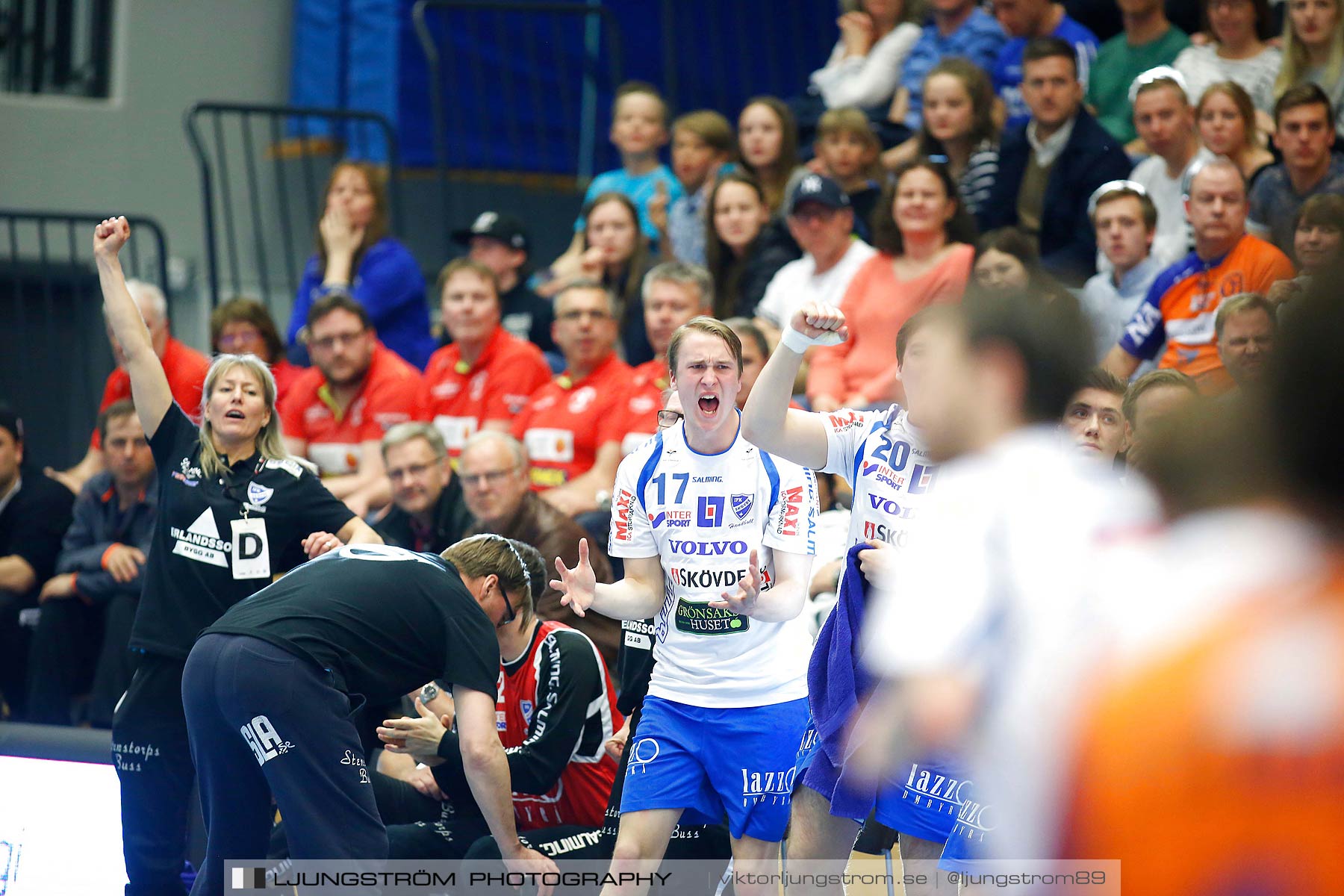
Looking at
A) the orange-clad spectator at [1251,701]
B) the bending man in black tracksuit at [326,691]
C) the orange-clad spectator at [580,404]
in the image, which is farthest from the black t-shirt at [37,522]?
the orange-clad spectator at [1251,701]

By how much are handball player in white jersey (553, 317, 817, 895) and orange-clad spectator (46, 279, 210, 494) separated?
2.97 meters

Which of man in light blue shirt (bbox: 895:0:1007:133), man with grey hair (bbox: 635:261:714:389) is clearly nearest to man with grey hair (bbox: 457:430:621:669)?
man with grey hair (bbox: 635:261:714:389)

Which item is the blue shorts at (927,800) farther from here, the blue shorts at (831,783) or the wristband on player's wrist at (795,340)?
the wristband on player's wrist at (795,340)

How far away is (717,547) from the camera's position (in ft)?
15.4

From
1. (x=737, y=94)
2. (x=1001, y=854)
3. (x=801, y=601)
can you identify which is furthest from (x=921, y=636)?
(x=737, y=94)

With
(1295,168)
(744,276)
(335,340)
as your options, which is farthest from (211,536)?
(1295,168)

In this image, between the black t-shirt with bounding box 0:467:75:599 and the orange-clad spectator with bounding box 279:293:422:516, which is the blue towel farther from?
the black t-shirt with bounding box 0:467:75:599

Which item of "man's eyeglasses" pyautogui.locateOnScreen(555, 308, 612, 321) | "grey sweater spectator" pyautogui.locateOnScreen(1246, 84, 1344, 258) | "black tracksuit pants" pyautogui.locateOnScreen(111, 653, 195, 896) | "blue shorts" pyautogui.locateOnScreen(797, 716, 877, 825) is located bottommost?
"black tracksuit pants" pyautogui.locateOnScreen(111, 653, 195, 896)

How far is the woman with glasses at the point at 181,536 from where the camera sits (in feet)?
17.2

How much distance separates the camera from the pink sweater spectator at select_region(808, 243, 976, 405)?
7194mm

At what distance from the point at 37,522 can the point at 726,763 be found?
5010 millimetres

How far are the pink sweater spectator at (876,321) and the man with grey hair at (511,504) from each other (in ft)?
5.36

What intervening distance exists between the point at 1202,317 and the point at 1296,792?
17.2ft

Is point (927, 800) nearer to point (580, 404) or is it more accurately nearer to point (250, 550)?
point (250, 550)
